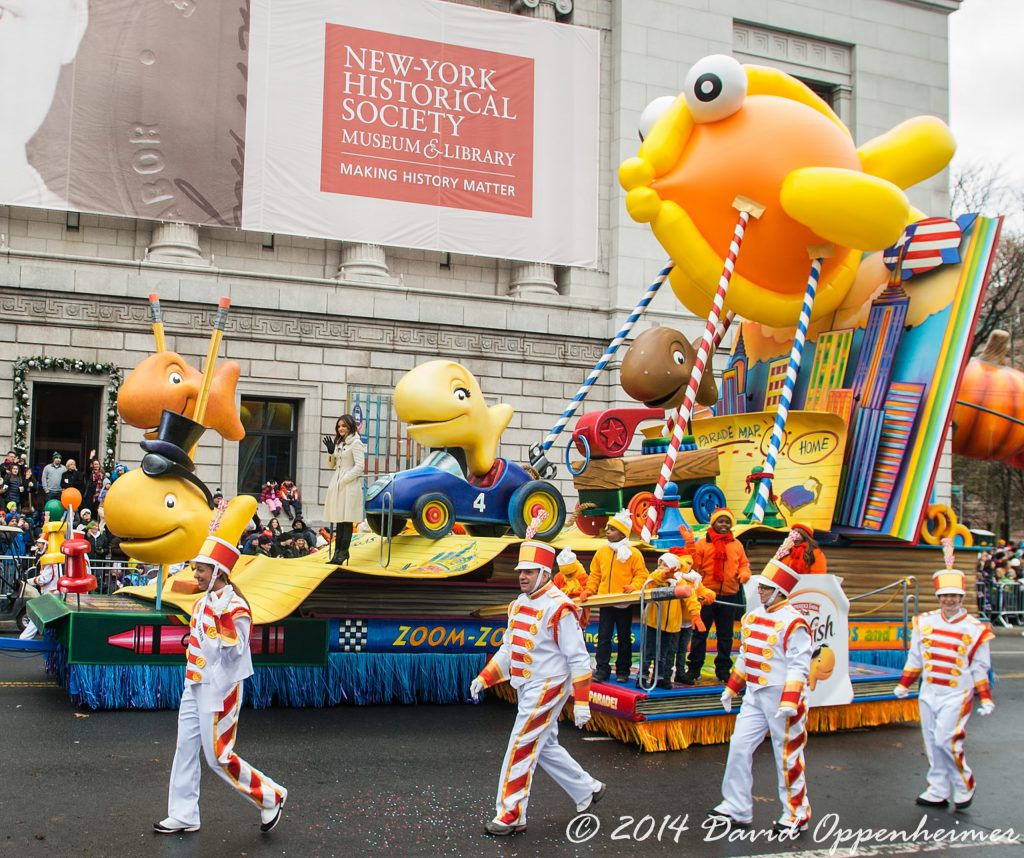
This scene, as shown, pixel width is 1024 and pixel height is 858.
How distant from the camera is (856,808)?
794 centimetres

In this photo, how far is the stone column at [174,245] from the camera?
23.2 meters

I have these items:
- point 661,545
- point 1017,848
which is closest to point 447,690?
point 661,545

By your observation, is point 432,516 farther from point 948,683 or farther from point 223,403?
point 948,683

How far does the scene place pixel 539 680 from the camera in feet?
23.7

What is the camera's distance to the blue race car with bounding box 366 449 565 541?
1115cm

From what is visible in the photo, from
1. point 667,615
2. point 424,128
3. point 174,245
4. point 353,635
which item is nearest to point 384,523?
point 353,635

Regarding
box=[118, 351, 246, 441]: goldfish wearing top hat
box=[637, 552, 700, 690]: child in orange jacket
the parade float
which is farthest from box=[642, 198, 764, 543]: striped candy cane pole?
box=[118, 351, 246, 441]: goldfish wearing top hat

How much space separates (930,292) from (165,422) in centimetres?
837

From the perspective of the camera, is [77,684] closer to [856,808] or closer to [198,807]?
[198,807]

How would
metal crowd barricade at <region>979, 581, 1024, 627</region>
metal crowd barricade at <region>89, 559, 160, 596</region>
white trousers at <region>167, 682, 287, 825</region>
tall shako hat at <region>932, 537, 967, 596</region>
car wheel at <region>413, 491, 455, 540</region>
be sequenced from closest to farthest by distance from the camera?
white trousers at <region>167, 682, 287, 825</region>
tall shako hat at <region>932, 537, 967, 596</region>
car wheel at <region>413, 491, 455, 540</region>
metal crowd barricade at <region>89, 559, 160, 596</region>
metal crowd barricade at <region>979, 581, 1024, 627</region>

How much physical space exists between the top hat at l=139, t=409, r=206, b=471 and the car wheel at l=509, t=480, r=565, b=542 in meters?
3.16

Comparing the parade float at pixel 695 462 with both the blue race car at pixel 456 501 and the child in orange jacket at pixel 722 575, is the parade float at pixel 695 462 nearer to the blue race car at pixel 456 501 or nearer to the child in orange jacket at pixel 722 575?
the blue race car at pixel 456 501

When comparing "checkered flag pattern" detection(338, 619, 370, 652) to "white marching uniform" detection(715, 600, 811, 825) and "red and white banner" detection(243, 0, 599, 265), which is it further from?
"red and white banner" detection(243, 0, 599, 265)

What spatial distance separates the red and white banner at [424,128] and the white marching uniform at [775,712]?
18561 mm
